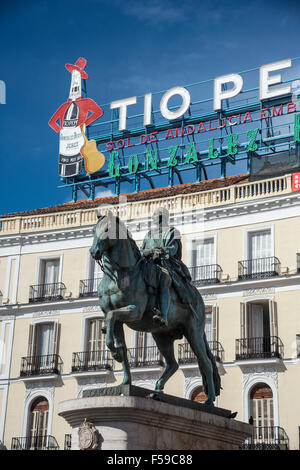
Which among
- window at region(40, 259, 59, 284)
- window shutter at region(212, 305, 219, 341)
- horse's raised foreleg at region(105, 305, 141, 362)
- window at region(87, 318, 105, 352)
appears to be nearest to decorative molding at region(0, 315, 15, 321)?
window at region(40, 259, 59, 284)

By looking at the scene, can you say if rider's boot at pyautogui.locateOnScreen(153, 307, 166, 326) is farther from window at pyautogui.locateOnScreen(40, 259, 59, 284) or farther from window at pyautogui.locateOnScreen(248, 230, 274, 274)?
window at pyautogui.locateOnScreen(40, 259, 59, 284)

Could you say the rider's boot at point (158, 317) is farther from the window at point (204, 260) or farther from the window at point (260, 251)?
the window at point (204, 260)

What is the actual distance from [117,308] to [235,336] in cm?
2324

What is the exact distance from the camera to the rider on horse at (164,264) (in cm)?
1550

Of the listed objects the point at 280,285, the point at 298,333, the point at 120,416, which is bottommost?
the point at 120,416

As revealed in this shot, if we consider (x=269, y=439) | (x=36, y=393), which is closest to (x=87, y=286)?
(x=36, y=393)

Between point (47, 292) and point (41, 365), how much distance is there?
12.5ft

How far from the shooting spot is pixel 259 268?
38062 mm

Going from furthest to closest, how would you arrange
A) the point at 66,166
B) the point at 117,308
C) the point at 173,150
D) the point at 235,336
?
the point at 66,166, the point at 173,150, the point at 235,336, the point at 117,308

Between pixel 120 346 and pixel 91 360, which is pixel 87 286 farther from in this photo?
pixel 120 346

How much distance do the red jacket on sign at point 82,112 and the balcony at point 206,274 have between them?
15.4 meters
